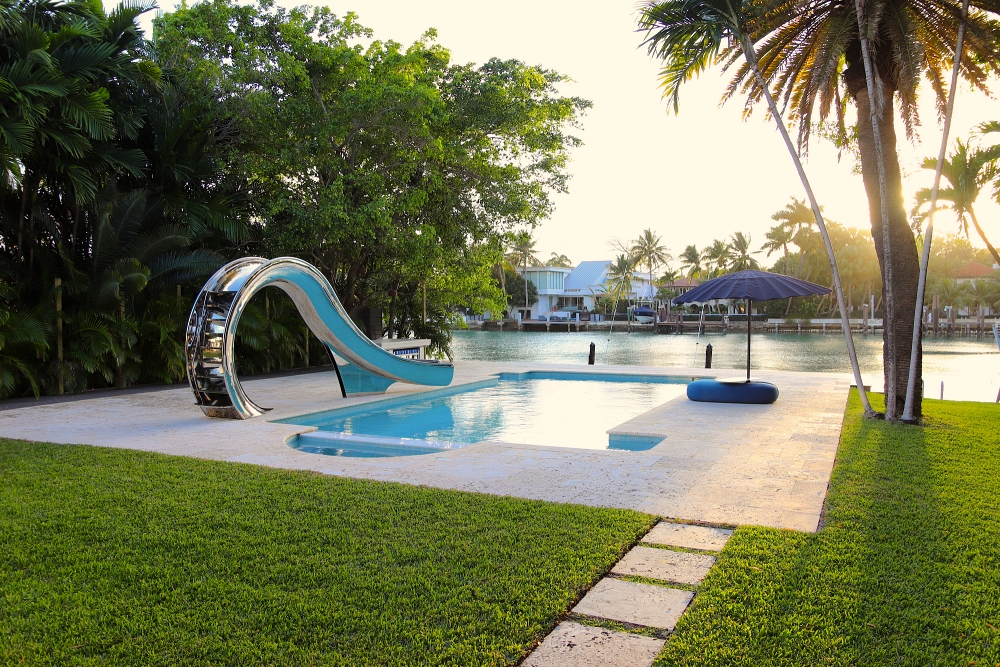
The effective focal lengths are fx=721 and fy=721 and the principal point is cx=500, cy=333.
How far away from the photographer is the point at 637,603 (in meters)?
3.68

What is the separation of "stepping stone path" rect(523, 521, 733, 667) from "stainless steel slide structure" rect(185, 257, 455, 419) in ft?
22.5

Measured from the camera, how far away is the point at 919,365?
932 centimetres

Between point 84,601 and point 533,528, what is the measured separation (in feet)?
8.60

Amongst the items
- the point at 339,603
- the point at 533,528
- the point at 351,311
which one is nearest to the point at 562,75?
the point at 351,311

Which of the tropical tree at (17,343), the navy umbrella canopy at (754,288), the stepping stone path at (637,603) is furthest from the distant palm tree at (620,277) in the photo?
the stepping stone path at (637,603)

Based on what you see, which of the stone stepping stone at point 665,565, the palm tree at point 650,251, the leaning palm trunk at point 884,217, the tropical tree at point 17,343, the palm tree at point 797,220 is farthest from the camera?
the palm tree at point 650,251

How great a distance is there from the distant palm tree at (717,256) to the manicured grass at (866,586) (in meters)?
70.3

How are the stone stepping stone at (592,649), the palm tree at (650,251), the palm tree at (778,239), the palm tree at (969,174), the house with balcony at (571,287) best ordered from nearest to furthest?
the stone stepping stone at (592,649) → the palm tree at (969,174) → the palm tree at (778,239) → the palm tree at (650,251) → the house with balcony at (571,287)

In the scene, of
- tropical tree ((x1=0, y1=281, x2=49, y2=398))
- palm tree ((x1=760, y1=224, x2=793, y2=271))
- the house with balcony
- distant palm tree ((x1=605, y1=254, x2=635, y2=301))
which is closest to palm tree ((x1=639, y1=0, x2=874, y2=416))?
tropical tree ((x1=0, y1=281, x2=49, y2=398))

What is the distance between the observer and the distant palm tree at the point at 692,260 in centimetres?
7950

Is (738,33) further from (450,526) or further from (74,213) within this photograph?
(74,213)

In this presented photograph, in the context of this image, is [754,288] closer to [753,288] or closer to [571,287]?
[753,288]

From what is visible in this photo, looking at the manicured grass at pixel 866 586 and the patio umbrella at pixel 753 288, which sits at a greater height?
the patio umbrella at pixel 753 288

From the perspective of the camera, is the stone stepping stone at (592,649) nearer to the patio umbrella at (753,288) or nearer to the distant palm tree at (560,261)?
the patio umbrella at (753,288)
